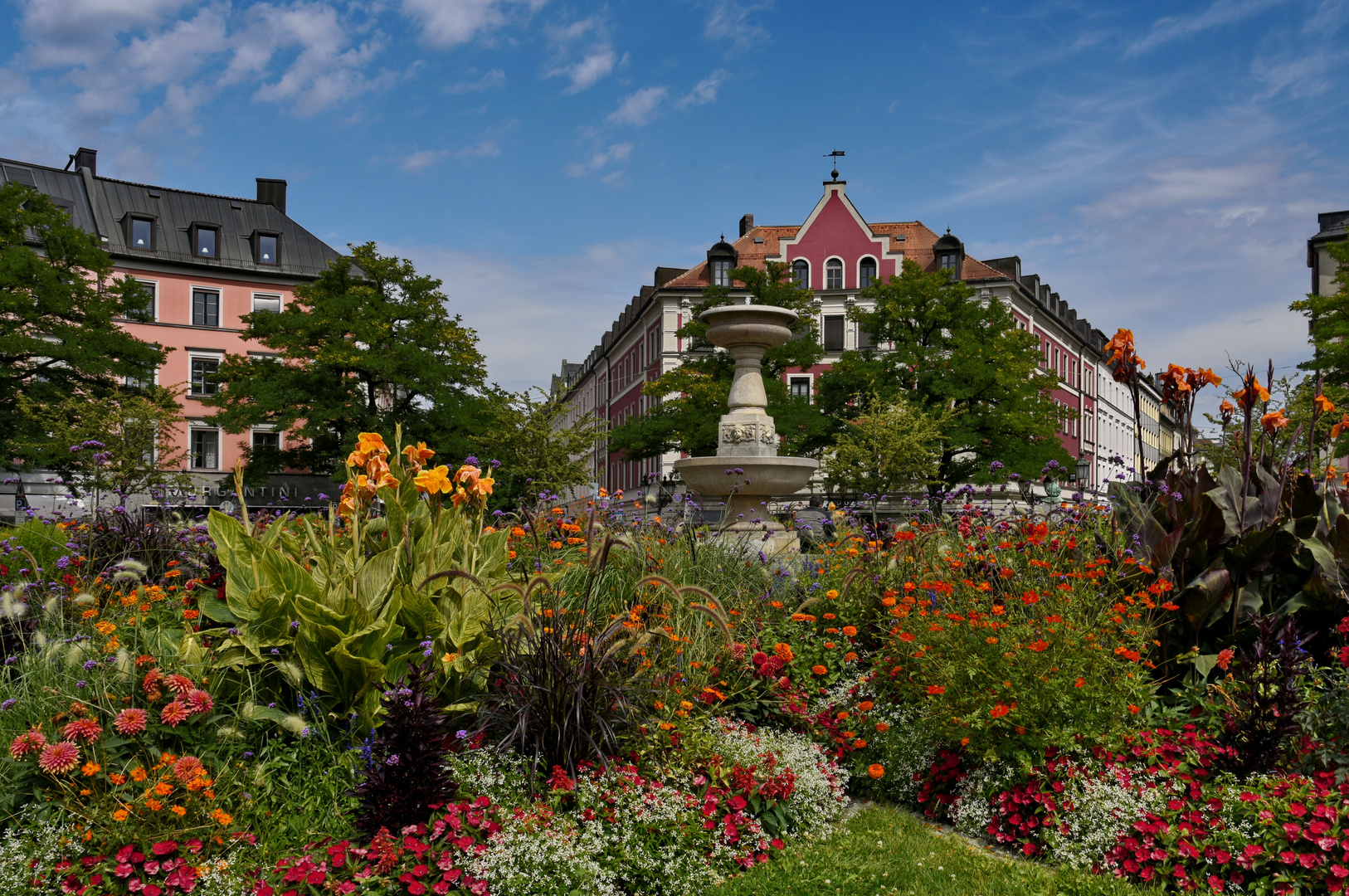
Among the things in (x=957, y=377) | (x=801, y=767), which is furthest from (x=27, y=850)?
(x=957, y=377)

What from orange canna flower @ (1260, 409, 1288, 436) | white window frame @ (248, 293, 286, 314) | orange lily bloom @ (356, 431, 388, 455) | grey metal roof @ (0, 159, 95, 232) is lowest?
orange lily bloom @ (356, 431, 388, 455)

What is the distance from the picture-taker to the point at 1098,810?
4.09 m

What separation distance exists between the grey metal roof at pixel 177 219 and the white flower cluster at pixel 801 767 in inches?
1845

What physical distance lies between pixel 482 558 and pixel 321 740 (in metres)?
1.19

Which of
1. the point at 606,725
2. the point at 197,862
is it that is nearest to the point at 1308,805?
the point at 606,725

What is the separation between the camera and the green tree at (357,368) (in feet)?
99.6

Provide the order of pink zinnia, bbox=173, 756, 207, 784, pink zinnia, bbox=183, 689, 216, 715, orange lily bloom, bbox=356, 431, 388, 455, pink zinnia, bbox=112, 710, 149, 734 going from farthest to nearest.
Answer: orange lily bloom, bbox=356, 431, 388, 455
pink zinnia, bbox=183, 689, 216, 715
pink zinnia, bbox=112, 710, 149, 734
pink zinnia, bbox=173, 756, 207, 784

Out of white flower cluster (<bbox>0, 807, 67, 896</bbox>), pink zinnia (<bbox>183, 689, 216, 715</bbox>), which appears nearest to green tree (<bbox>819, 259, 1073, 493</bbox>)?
pink zinnia (<bbox>183, 689, 216, 715</bbox>)

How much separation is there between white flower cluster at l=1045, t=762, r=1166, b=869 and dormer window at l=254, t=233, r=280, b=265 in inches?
2030

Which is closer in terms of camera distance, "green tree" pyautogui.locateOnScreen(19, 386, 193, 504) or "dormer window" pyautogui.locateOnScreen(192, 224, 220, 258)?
"green tree" pyautogui.locateOnScreen(19, 386, 193, 504)

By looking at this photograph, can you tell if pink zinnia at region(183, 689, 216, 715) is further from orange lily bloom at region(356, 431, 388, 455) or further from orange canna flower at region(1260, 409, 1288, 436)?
orange canna flower at region(1260, 409, 1288, 436)

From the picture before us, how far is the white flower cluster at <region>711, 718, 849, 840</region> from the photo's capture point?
438cm

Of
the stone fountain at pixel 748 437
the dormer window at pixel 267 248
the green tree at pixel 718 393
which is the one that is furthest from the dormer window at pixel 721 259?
the stone fountain at pixel 748 437

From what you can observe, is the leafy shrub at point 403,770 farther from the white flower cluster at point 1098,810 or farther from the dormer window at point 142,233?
the dormer window at point 142,233
